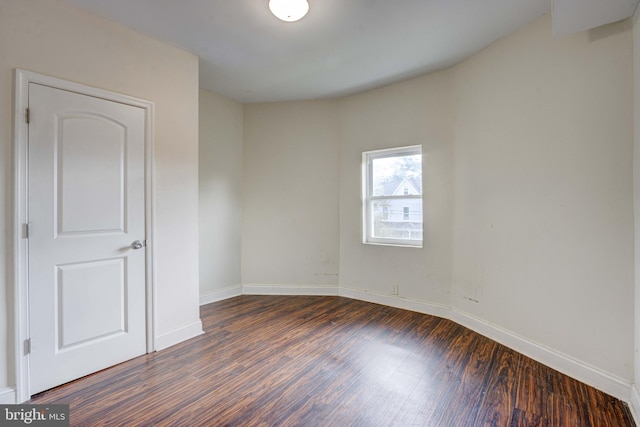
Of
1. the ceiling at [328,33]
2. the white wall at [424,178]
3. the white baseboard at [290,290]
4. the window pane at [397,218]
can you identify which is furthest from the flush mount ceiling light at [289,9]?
the white baseboard at [290,290]

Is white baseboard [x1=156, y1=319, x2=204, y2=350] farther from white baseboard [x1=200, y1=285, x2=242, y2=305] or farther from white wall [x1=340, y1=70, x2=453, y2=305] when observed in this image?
white wall [x1=340, y1=70, x2=453, y2=305]

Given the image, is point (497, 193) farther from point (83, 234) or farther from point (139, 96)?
point (83, 234)

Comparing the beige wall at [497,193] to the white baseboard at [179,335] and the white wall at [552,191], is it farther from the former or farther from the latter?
the white baseboard at [179,335]

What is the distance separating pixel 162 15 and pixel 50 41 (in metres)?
0.75

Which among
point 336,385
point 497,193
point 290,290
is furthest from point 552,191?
point 290,290

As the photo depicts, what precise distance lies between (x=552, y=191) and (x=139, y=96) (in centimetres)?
336

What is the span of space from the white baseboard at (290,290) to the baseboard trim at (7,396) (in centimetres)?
261

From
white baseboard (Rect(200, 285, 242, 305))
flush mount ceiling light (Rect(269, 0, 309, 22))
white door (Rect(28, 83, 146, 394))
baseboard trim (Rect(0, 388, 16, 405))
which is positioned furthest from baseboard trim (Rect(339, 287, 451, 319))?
baseboard trim (Rect(0, 388, 16, 405))

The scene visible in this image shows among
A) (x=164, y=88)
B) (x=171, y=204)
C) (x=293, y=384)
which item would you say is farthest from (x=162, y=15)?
(x=293, y=384)

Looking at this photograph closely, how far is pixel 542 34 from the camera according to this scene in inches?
94.0

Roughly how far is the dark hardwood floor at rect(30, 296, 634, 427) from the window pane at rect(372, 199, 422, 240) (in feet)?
3.74

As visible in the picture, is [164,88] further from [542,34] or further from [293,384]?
[542,34]

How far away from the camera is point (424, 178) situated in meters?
3.50

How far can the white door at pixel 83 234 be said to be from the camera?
2.02 meters
